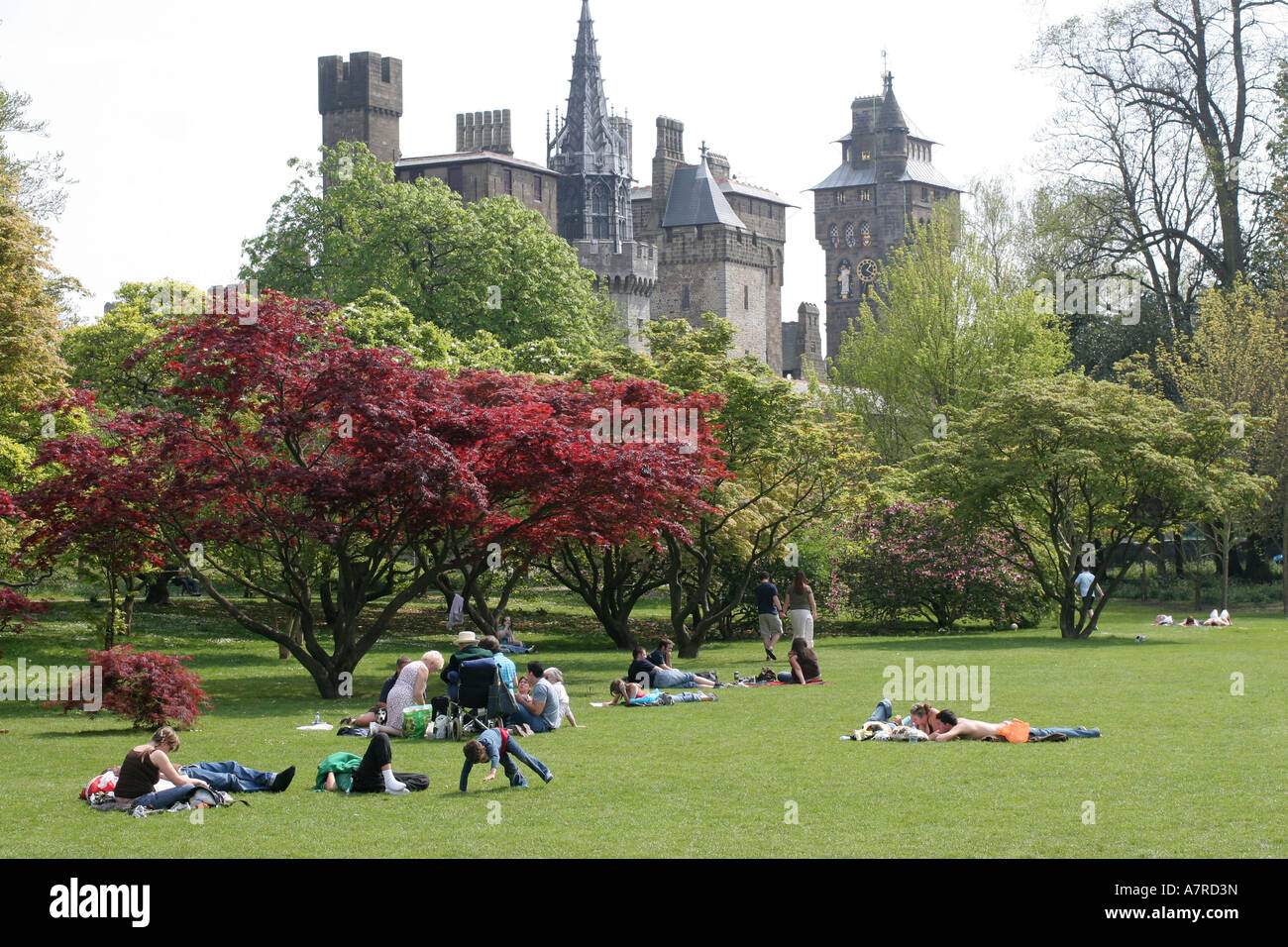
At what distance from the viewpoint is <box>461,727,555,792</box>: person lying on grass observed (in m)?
14.3

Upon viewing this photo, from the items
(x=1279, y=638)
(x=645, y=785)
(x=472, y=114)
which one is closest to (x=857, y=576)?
(x=1279, y=638)

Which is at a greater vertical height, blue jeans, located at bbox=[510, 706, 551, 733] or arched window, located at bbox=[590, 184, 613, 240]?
arched window, located at bbox=[590, 184, 613, 240]

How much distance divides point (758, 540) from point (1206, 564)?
28.8m

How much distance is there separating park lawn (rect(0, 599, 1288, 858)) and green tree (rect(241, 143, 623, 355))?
28932mm

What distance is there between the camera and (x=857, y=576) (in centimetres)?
4031

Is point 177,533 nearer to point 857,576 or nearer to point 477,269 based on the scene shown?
point 857,576

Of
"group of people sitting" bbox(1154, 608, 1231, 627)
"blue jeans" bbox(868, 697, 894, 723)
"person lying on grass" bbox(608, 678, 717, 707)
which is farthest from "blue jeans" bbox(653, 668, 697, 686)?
"group of people sitting" bbox(1154, 608, 1231, 627)

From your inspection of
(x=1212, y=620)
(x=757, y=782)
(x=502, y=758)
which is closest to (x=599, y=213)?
(x=1212, y=620)

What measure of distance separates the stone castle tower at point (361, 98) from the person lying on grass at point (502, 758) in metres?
82.6

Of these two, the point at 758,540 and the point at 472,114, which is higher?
the point at 472,114

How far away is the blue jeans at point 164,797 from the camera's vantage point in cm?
1348

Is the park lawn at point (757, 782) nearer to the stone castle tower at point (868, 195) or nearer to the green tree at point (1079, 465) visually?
the green tree at point (1079, 465)

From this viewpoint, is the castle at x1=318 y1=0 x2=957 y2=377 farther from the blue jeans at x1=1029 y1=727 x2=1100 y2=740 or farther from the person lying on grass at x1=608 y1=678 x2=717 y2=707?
the blue jeans at x1=1029 y1=727 x2=1100 y2=740

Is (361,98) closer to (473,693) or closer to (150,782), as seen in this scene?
(473,693)
